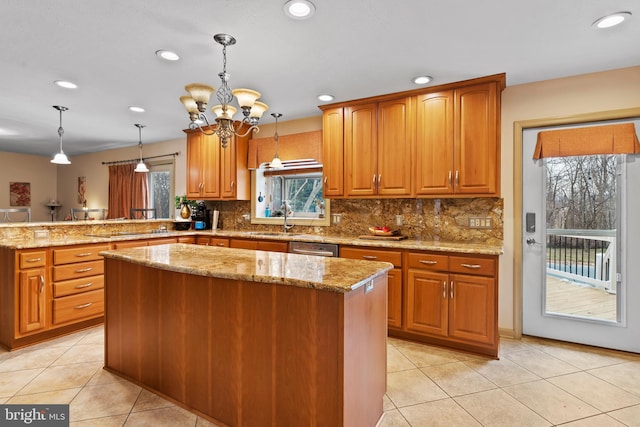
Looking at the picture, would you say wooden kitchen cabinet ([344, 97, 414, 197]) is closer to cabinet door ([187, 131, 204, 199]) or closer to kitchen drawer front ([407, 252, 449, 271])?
kitchen drawer front ([407, 252, 449, 271])

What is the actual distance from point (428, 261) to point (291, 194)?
239cm

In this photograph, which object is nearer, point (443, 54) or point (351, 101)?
point (443, 54)

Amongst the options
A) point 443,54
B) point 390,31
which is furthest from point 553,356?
point 390,31

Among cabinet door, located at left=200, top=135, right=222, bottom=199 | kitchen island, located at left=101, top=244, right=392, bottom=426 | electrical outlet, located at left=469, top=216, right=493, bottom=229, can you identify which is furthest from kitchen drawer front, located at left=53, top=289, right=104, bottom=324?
electrical outlet, located at left=469, top=216, right=493, bottom=229

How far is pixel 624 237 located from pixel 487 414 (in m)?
2.08

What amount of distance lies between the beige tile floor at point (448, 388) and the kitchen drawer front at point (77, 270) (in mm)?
612

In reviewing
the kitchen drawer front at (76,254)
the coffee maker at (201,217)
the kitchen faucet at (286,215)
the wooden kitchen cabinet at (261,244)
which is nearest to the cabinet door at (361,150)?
the wooden kitchen cabinet at (261,244)

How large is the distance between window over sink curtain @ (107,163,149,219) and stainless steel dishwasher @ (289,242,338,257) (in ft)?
13.0

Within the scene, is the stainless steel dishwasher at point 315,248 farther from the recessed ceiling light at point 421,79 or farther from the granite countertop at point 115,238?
the recessed ceiling light at point 421,79

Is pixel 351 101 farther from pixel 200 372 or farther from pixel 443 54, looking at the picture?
pixel 200 372

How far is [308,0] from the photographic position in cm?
193

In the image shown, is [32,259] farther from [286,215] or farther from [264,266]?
[286,215]

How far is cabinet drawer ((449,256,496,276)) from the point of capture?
2738mm

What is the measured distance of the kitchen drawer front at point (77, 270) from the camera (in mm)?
3128
